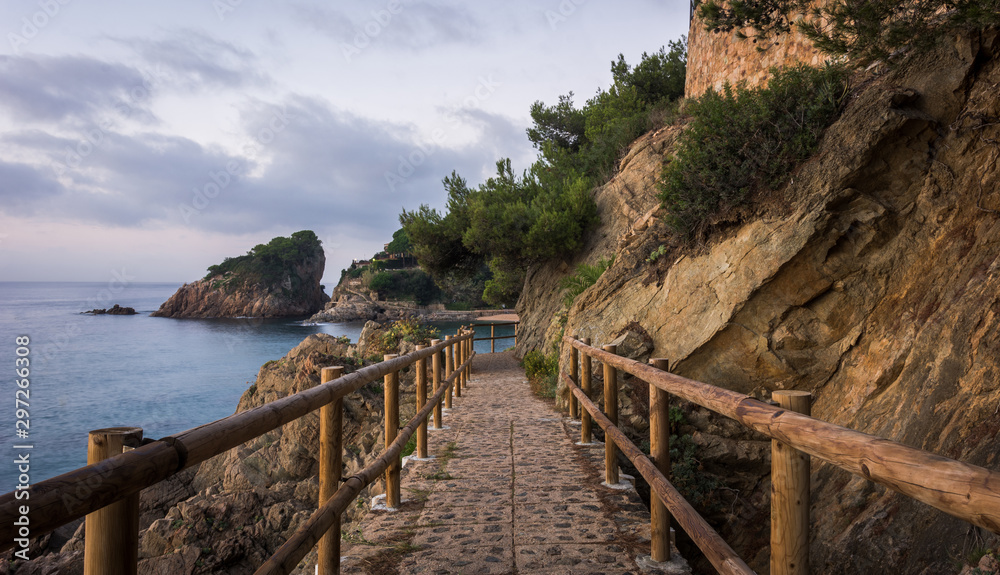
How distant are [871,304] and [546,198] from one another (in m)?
9.11

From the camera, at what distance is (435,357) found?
6.30m

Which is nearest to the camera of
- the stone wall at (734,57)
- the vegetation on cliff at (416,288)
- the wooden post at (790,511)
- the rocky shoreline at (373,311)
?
the wooden post at (790,511)

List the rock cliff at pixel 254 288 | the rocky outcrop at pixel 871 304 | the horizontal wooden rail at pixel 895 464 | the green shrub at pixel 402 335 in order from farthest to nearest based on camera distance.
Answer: the rock cliff at pixel 254 288 < the green shrub at pixel 402 335 < the rocky outcrop at pixel 871 304 < the horizontal wooden rail at pixel 895 464

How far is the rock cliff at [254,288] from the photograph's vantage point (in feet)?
233

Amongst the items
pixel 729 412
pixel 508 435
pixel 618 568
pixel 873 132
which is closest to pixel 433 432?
pixel 508 435

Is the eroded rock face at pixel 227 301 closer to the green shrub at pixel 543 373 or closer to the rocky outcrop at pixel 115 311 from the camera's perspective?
the rocky outcrop at pixel 115 311


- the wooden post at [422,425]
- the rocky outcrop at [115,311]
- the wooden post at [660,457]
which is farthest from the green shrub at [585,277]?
the rocky outcrop at [115,311]

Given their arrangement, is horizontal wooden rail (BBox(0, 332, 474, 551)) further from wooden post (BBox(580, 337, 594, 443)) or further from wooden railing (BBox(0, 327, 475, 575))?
wooden post (BBox(580, 337, 594, 443))

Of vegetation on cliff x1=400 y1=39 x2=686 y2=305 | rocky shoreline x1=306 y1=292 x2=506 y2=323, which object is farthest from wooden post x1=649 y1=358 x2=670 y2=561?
rocky shoreline x1=306 y1=292 x2=506 y2=323

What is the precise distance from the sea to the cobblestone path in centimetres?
219

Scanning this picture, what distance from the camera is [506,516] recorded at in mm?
3805

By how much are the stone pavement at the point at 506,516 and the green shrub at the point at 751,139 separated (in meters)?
3.94

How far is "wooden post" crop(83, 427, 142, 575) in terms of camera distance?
1.22 m

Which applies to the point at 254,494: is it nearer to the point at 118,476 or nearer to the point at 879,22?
the point at 118,476
